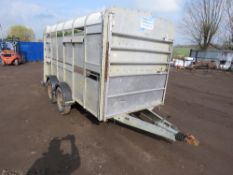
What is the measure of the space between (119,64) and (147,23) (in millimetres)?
1003

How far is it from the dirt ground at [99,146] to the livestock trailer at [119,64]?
493 millimetres

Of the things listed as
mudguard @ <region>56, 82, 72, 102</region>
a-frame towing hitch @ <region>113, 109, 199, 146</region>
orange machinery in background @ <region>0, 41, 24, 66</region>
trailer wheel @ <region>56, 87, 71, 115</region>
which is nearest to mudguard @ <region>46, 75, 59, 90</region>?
trailer wheel @ <region>56, 87, 71, 115</region>

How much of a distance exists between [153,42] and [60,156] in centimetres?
295

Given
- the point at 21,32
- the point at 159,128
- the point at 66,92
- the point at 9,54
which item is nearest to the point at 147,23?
the point at 159,128

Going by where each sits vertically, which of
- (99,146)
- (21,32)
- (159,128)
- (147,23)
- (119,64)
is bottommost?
(99,146)

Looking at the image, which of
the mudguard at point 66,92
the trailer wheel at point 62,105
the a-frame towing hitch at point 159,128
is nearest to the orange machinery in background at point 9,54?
the trailer wheel at point 62,105

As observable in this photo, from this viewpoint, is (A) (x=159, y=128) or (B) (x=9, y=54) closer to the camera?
(A) (x=159, y=128)

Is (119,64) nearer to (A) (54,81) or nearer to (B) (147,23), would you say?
(B) (147,23)

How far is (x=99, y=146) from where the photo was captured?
11.2ft

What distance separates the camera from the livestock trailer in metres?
2.92

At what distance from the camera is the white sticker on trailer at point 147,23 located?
3.15 m

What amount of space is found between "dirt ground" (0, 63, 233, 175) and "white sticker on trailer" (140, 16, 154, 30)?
243 centimetres

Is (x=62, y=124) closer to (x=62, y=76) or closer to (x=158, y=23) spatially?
(x=62, y=76)

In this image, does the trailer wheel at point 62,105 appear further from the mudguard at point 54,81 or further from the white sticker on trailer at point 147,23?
the white sticker on trailer at point 147,23
